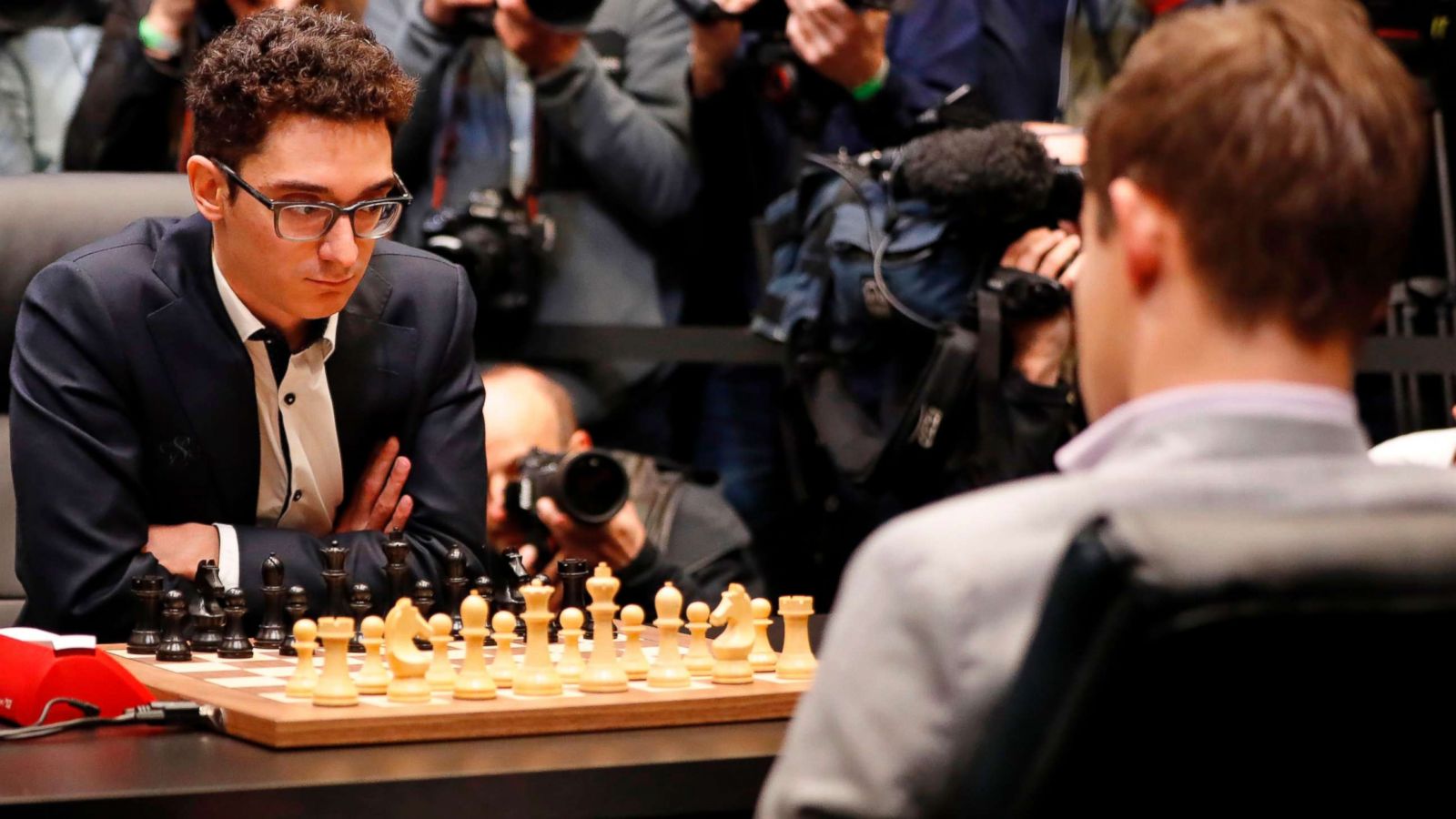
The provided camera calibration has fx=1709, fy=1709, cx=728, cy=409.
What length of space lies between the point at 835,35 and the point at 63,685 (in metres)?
2.21

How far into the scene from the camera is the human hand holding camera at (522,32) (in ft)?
10.2

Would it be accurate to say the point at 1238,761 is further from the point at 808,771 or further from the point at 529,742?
the point at 529,742

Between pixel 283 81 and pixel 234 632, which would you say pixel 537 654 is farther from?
pixel 283 81

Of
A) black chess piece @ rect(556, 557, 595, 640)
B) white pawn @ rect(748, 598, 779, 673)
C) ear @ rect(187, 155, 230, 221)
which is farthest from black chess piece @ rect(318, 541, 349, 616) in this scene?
ear @ rect(187, 155, 230, 221)

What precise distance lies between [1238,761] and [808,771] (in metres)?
0.20

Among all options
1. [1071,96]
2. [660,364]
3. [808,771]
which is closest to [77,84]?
[660,364]

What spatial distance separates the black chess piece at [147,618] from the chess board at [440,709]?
3.2 inches

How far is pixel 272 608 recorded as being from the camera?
178cm

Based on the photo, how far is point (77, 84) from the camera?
3223 mm

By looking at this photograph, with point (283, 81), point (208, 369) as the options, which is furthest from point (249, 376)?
point (283, 81)

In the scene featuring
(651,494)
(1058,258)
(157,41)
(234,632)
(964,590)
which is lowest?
(651,494)

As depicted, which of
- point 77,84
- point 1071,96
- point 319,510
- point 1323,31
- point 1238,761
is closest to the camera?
point 1238,761

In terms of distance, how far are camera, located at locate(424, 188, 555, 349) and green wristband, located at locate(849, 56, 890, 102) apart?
659mm

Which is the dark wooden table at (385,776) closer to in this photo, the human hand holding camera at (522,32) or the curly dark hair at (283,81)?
the curly dark hair at (283,81)
